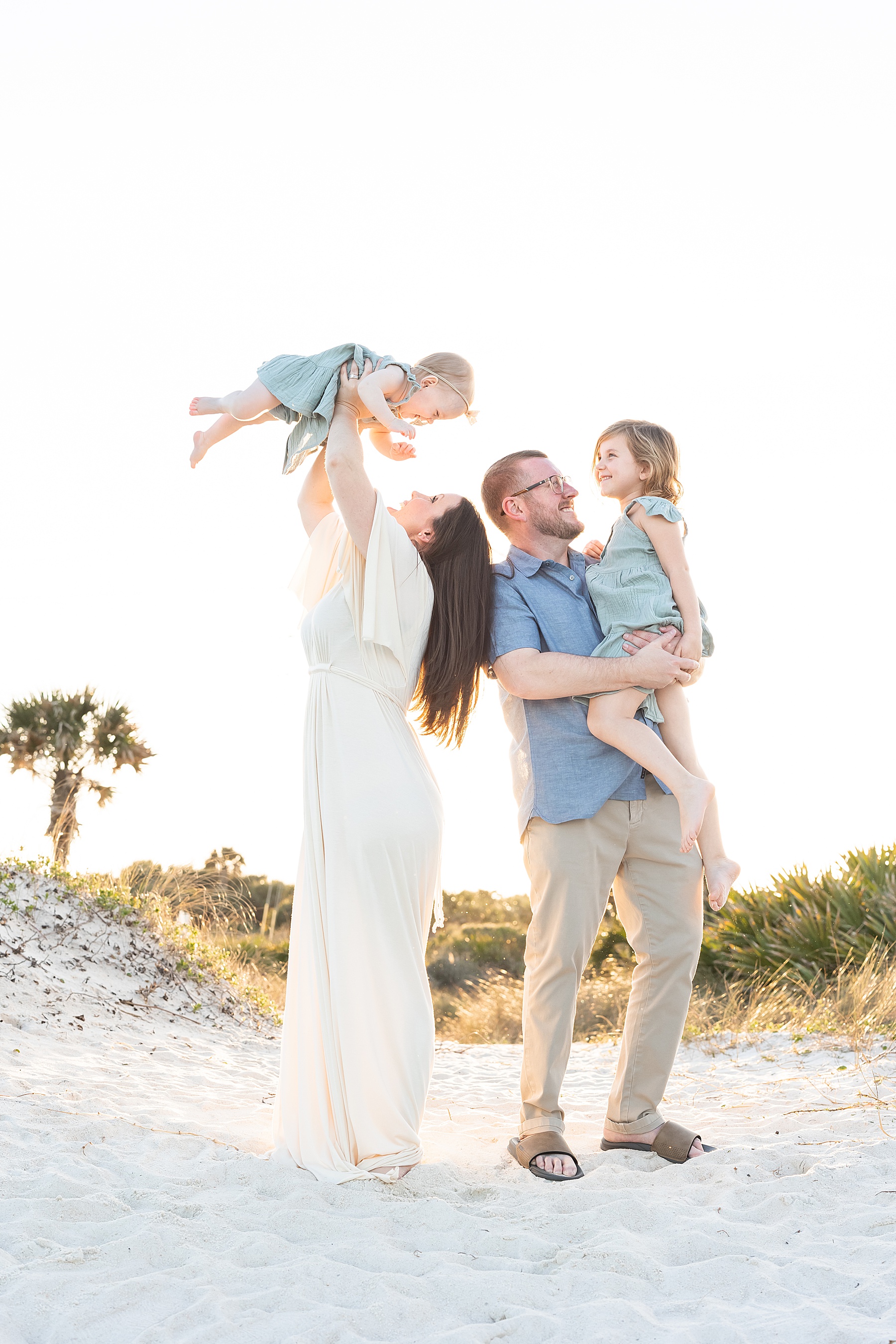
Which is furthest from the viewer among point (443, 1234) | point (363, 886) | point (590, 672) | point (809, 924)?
point (809, 924)

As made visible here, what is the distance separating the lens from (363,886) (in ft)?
11.1

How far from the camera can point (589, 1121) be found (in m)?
4.70

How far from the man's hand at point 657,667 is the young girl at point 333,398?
1095 millimetres

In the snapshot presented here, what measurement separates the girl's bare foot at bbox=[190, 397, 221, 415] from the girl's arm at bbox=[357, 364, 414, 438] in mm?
567

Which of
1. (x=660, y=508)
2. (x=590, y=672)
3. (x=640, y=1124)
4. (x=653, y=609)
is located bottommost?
(x=640, y=1124)

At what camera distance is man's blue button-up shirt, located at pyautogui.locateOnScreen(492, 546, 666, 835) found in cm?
360

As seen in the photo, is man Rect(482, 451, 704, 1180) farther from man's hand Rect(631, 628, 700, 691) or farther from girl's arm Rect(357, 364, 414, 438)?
girl's arm Rect(357, 364, 414, 438)

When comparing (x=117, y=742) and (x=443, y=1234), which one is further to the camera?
(x=117, y=742)

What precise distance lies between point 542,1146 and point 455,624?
1.84 metres

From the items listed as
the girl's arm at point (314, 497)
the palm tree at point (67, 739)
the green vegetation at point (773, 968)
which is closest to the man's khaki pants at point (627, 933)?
the girl's arm at point (314, 497)

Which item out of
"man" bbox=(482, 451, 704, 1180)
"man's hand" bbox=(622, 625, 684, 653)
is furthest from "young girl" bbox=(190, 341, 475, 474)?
"man's hand" bbox=(622, 625, 684, 653)

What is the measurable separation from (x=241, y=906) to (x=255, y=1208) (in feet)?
22.5

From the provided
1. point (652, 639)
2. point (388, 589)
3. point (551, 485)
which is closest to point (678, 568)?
point (652, 639)

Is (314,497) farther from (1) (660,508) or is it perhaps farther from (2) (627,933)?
(2) (627,933)
